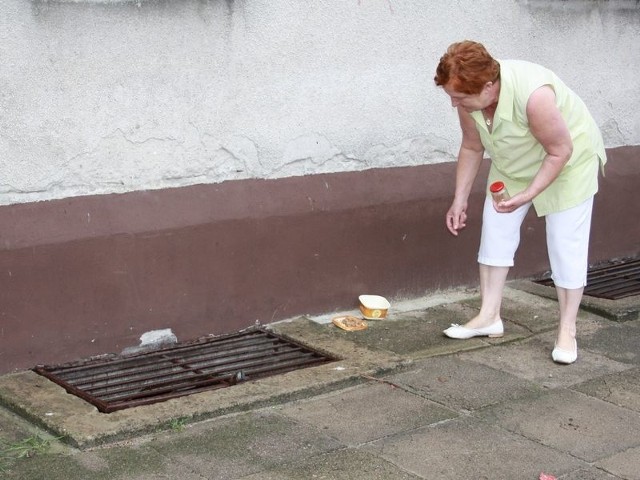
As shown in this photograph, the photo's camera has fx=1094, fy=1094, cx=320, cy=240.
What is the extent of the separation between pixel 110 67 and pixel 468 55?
1.60 meters

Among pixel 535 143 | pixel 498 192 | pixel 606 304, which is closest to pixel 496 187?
pixel 498 192

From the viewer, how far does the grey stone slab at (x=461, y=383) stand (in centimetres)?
476

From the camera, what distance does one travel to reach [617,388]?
497 cm

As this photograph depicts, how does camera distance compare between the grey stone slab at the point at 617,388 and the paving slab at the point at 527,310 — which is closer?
the grey stone slab at the point at 617,388

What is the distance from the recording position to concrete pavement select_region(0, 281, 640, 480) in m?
4.01

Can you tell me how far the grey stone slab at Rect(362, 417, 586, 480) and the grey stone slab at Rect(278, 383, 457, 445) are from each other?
88 millimetres

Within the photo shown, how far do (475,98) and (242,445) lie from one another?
1.82m

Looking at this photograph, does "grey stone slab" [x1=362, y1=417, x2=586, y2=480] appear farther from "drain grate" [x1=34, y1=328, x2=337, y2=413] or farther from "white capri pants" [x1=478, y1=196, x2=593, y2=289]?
"white capri pants" [x1=478, y1=196, x2=593, y2=289]

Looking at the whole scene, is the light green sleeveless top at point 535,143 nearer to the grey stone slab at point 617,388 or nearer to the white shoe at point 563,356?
the white shoe at point 563,356

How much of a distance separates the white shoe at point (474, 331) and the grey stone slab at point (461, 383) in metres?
0.29

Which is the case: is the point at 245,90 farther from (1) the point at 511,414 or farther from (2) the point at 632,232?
(2) the point at 632,232

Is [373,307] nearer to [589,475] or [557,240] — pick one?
[557,240]

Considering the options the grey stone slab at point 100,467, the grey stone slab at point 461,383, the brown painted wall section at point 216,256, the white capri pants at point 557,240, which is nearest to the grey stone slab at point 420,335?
the grey stone slab at point 461,383

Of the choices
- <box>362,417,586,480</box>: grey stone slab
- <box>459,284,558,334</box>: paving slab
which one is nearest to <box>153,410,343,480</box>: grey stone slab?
<box>362,417,586,480</box>: grey stone slab
